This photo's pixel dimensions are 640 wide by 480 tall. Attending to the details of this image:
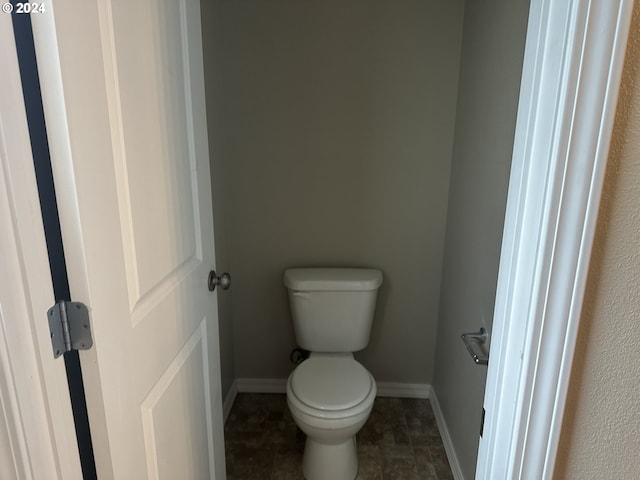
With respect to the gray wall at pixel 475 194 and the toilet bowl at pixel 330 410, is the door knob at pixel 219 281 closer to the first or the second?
the toilet bowl at pixel 330 410

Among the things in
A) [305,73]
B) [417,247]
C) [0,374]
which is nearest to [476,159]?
[417,247]

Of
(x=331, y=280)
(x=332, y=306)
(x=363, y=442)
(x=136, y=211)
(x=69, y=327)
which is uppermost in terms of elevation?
(x=136, y=211)

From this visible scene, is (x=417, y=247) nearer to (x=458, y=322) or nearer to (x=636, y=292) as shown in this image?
(x=458, y=322)

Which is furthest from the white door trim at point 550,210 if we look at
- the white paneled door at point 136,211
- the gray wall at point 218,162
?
the gray wall at point 218,162

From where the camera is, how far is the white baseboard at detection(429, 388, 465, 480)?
1682 millimetres

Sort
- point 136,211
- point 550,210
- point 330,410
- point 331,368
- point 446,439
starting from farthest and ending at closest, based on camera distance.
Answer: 1. point 446,439
2. point 331,368
3. point 330,410
4. point 136,211
5. point 550,210

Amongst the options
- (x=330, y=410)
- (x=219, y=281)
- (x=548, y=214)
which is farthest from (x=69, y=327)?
(x=330, y=410)

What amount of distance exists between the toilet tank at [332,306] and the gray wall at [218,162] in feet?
1.18

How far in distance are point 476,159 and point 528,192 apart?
Result: 1.06m

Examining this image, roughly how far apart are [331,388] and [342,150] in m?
1.07

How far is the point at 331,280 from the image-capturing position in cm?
187

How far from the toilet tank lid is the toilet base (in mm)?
631

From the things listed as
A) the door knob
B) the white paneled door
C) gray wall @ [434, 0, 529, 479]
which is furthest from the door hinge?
gray wall @ [434, 0, 529, 479]

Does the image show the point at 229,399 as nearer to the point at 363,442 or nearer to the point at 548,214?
the point at 363,442
